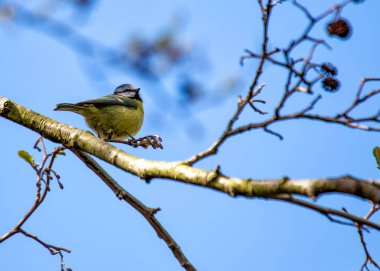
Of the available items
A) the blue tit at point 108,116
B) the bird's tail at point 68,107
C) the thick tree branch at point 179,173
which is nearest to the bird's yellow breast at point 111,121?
the blue tit at point 108,116

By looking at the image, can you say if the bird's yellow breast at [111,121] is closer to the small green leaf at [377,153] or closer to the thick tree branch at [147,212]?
the thick tree branch at [147,212]

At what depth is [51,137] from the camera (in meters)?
3.63

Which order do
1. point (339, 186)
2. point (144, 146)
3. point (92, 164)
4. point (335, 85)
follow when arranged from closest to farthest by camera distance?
1. point (339, 186)
2. point (335, 85)
3. point (92, 164)
4. point (144, 146)

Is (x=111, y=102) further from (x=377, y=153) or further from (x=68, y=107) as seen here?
(x=377, y=153)

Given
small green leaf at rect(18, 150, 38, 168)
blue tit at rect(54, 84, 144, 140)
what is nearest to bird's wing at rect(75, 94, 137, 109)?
blue tit at rect(54, 84, 144, 140)

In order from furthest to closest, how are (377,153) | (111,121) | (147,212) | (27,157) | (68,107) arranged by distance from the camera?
(111,121), (68,107), (27,157), (147,212), (377,153)

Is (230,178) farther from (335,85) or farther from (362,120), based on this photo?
(335,85)

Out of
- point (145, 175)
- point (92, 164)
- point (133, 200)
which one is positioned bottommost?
point (145, 175)

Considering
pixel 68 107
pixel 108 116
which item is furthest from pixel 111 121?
pixel 68 107

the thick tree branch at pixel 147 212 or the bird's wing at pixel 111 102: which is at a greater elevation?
the bird's wing at pixel 111 102

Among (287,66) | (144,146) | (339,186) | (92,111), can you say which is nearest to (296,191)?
(339,186)

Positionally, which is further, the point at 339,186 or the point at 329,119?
the point at 329,119

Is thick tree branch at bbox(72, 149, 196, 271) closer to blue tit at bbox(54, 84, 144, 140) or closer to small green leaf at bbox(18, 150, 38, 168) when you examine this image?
small green leaf at bbox(18, 150, 38, 168)

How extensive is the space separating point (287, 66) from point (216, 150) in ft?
1.67
